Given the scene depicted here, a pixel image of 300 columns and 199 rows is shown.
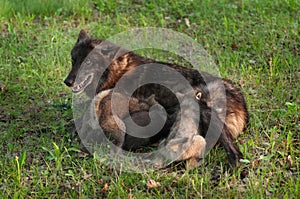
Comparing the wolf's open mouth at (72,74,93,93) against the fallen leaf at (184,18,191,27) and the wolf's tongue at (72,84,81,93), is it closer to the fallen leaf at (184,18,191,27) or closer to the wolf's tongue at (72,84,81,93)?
the wolf's tongue at (72,84,81,93)

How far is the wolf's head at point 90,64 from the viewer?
Result: 6145mm

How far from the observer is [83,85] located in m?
6.18

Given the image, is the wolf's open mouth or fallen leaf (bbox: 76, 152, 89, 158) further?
the wolf's open mouth

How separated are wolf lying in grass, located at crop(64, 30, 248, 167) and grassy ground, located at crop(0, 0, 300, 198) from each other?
36cm

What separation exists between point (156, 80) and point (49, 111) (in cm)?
167

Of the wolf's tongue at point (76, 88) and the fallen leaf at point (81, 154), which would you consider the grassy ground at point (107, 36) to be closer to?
the fallen leaf at point (81, 154)

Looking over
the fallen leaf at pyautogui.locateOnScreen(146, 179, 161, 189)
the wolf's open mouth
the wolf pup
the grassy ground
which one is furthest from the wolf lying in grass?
the fallen leaf at pyautogui.locateOnScreen(146, 179, 161, 189)

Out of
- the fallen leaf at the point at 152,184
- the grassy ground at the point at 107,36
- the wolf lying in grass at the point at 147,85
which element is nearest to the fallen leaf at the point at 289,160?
the grassy ground at the point at 107,36

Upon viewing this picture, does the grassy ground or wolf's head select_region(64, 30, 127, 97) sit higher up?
wolf's head select_region(64, 30, 127, 97)

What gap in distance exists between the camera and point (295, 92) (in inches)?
270

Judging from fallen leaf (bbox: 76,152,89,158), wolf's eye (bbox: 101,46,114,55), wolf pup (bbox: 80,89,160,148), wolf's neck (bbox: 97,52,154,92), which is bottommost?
fallen leaf (bbox: 76,152,89,158)

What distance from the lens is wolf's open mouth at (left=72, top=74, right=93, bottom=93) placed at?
6.16 m

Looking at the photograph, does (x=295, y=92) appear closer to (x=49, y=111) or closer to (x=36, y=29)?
(x=49, y=111)

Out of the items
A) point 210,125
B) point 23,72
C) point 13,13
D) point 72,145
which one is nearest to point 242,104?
point 210,125
